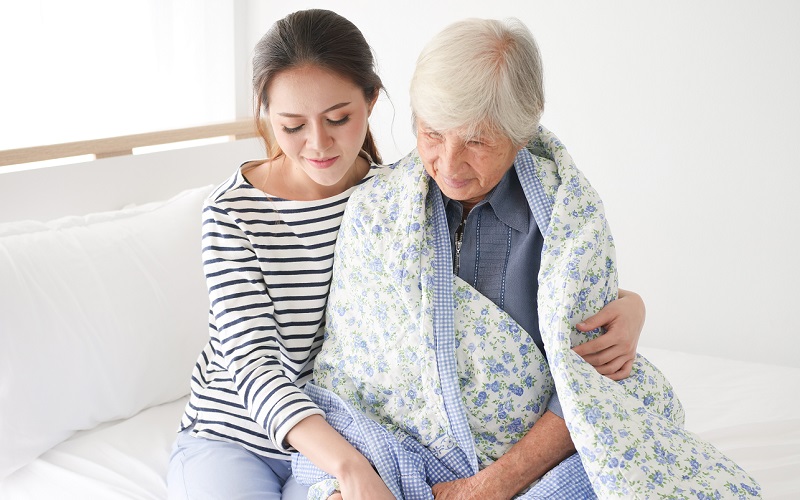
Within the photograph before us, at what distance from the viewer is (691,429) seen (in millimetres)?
1914

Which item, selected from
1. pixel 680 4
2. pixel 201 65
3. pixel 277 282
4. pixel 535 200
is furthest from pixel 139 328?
pixel 680 4

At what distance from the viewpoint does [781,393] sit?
207 cm

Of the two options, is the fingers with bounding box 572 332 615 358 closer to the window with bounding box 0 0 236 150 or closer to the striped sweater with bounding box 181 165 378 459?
the striped sweater with bounding box 181 165 378 459

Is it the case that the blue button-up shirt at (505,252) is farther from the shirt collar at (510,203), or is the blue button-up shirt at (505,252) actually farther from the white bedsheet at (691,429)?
the white bedsheet at (691,429)

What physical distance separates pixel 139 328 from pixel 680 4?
1817mm

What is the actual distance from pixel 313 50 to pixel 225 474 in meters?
0.76

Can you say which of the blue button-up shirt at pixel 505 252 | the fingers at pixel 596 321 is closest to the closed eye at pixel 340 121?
the blue button-up shirt at pixel 505 252

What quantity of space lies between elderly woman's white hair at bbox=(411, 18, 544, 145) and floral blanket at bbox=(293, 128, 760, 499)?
0.48 ft

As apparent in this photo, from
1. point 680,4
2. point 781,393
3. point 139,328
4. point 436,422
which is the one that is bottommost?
point 781,393

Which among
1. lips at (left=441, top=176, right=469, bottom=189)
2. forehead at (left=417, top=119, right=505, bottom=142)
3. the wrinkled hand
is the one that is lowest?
the wrinkled hand

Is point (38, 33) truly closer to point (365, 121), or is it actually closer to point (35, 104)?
point (35, 104)

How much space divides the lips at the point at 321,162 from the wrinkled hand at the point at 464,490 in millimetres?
Answer: 574

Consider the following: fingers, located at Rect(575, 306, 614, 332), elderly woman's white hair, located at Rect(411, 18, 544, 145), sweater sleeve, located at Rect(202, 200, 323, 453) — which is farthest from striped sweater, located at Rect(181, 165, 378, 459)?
fingers, located at Rect(575, 306, 614, 332)

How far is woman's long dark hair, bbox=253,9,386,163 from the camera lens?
1421 mm
